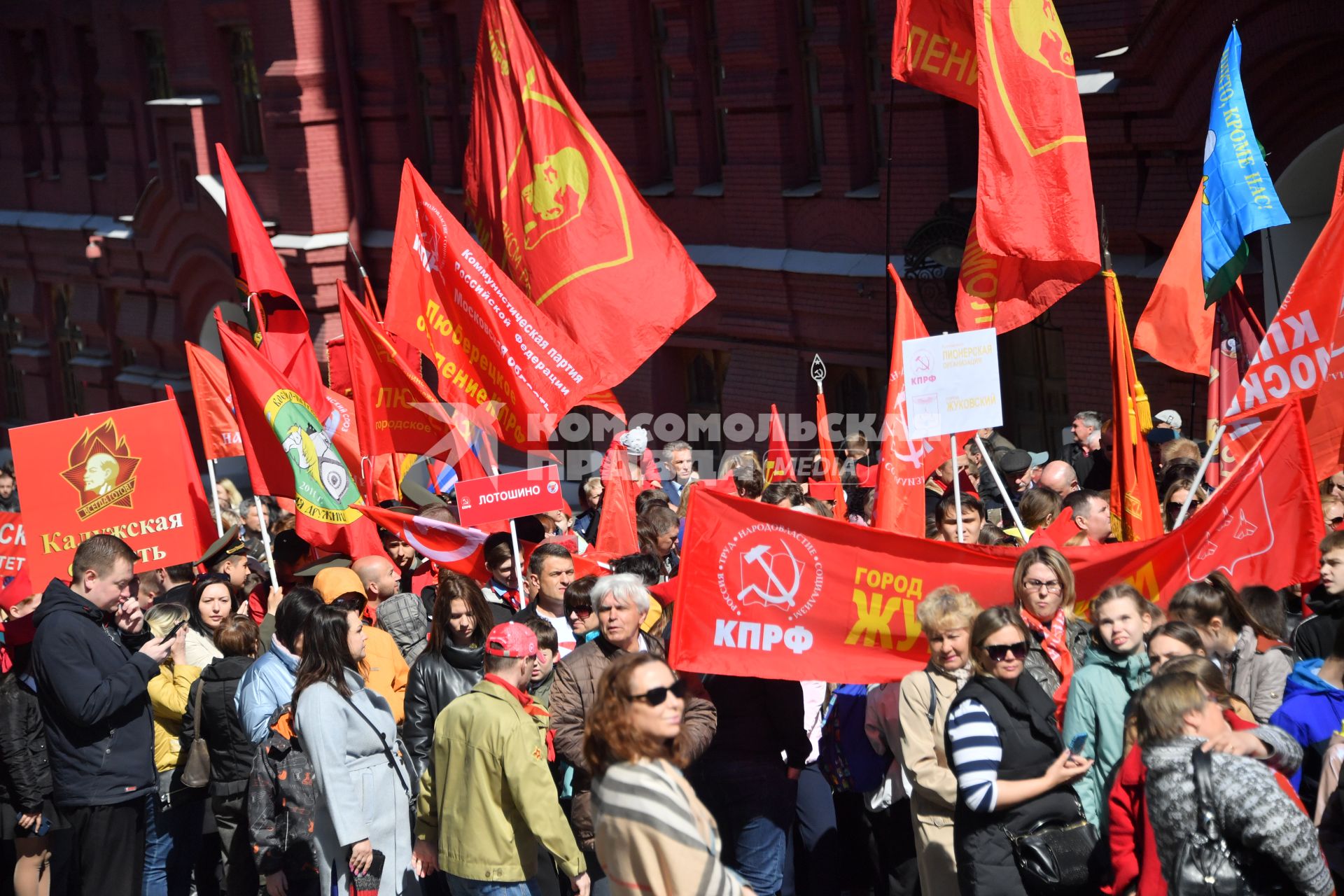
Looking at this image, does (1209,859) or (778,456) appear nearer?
(1209,859)

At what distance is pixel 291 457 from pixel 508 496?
2126 millimetres

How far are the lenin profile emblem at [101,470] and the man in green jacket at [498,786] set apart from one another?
4609 mm

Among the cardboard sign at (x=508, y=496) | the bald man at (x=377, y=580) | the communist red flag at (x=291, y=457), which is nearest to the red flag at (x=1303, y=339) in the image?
the cardboard sign at (x=508, y=496)

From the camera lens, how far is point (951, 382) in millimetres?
8516

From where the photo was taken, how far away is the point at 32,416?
28734 millimetres

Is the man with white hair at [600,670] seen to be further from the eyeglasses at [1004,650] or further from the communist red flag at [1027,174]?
the communist red flag at [1027,174]

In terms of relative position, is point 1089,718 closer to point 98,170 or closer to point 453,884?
point 453,884

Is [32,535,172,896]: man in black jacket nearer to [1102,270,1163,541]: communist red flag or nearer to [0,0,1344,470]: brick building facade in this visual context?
[1102,270,1163,541]: communist red flag

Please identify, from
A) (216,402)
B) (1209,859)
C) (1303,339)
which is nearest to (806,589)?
(1209,859)

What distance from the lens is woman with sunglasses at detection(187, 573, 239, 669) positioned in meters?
8.50

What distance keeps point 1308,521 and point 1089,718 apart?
184 cm

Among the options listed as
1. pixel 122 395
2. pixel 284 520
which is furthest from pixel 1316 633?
pixel 122 395

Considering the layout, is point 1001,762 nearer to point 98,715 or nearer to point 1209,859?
point 1209,859

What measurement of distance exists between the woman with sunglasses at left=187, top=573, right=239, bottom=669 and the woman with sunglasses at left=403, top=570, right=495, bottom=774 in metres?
1.38
